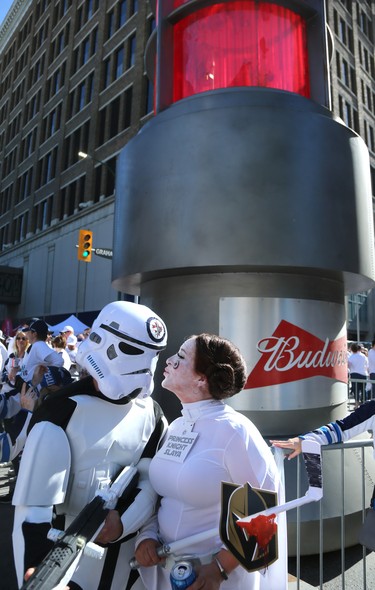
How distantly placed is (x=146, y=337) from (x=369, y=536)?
5.57 feet

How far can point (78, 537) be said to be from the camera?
4.58ft

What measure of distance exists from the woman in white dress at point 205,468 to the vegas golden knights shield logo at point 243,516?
139 mm

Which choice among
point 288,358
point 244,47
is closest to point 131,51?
point 244,47

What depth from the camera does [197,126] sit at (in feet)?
12.5

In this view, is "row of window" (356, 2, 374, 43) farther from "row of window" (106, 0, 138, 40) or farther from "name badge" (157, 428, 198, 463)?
"name badge" (157, 428, 198, 463)

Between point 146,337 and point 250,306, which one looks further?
point 250,306

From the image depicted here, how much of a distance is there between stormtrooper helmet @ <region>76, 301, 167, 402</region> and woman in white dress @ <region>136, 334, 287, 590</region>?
12cm

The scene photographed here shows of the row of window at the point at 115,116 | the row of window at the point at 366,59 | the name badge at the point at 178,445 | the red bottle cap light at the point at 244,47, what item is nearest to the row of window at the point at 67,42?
the row of window at the point at 115,116

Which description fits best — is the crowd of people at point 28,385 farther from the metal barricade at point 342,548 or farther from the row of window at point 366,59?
the row of window at point 366,59

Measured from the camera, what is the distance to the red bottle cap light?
13.6ft

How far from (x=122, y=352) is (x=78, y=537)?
70cm

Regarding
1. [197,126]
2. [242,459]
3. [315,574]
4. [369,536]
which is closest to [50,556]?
[242,459]

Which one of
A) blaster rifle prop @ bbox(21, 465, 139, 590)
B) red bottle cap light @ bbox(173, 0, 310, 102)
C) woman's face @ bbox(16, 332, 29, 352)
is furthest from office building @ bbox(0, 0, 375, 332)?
blaster rifle prop @ bbox(21, 465, 139, 590)

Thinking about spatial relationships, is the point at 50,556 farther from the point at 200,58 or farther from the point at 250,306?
the point at 200,58
